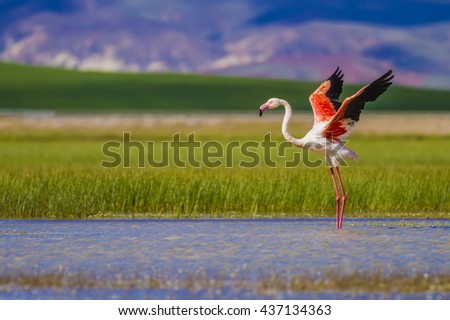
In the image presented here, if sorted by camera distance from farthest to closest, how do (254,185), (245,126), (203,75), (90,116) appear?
(203,75), (90,116), (245,126), (254,185)

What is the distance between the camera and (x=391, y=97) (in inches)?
4055

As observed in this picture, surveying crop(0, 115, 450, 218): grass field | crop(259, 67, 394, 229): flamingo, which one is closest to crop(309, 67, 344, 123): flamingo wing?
crop(259, 67, 394, 229): flamingo

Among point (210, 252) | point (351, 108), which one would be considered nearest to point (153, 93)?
point (351, 108)

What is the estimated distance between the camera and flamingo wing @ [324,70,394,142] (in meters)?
16.2

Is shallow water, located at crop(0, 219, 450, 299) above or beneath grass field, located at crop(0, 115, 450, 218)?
beneath

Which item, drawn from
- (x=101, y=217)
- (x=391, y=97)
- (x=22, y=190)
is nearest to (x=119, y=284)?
(x=101, y=217)

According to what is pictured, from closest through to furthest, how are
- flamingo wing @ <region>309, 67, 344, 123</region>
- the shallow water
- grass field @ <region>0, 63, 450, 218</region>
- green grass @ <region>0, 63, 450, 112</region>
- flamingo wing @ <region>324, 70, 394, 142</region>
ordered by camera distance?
the shallow water → flamingo wing @ <region>324, 70, 394, 142</region> → flamingo wing @ <region>309, 67, 344, 123</region> → grass field @ <region>0, 63, 450, 218</region> → green grass @ <region>0, 63, 450, 112</region>

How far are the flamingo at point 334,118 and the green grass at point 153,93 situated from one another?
217ft

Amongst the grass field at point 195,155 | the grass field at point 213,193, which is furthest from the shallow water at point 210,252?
the grass field at point 195,155

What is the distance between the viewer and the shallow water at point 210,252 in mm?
11055

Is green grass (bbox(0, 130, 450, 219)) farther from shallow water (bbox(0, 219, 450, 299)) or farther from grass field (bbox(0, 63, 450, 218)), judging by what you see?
shallow water (bbox(0, 219, 450, 299))

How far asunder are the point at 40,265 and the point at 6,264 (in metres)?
0.41

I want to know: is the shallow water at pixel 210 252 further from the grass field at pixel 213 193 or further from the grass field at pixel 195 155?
the grass field at pixel 195 155
